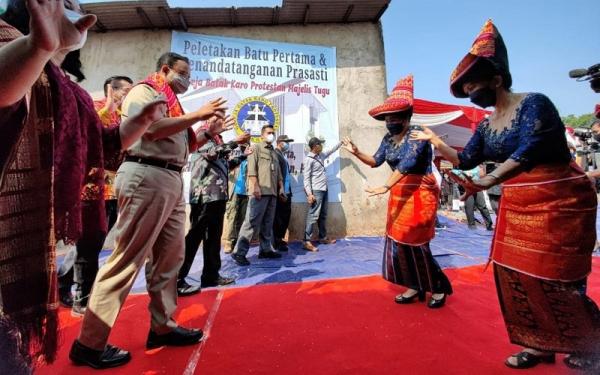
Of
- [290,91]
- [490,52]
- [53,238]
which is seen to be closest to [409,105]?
[490,52]

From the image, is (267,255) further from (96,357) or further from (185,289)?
(96,357)

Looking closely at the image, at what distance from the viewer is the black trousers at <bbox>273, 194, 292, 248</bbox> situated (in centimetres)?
503

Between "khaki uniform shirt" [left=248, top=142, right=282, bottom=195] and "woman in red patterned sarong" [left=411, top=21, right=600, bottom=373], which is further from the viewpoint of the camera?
"khaki uniform shirt" [left=248, top=142, right=282, bottom=195]

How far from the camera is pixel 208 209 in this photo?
309 cm

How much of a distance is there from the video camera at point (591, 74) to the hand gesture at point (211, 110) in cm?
304

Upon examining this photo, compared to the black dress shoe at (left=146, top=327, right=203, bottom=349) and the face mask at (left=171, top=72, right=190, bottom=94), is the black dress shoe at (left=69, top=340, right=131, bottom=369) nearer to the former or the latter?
the black dress shoe at (left=146, top=327, right=203, bottom=349)

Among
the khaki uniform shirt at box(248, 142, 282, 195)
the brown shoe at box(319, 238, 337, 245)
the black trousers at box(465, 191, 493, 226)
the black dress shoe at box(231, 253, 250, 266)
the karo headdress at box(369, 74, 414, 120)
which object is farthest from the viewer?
the black trousers at box(465, 191, 493, 226)

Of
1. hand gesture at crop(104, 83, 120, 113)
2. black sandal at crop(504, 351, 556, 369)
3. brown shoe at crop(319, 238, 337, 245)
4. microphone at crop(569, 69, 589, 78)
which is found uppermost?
microphone at crop(569, 69, 589, 78)

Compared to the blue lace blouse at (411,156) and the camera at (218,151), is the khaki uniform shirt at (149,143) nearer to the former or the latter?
the camera at (218,151)

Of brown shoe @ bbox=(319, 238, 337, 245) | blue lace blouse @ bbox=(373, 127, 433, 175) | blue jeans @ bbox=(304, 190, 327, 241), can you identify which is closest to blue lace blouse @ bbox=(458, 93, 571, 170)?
blue lace blouse @ bbox=(373, 127, 433, 175)

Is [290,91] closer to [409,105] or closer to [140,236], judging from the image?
[409,105]

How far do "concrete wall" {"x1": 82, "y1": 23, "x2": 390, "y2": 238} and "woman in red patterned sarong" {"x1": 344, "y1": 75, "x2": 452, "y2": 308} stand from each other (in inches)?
125

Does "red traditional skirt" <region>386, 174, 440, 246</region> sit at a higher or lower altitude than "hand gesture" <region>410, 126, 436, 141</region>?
lower

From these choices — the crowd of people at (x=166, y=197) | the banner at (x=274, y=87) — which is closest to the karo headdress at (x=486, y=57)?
the crowd of people at (x=166, y=197)
